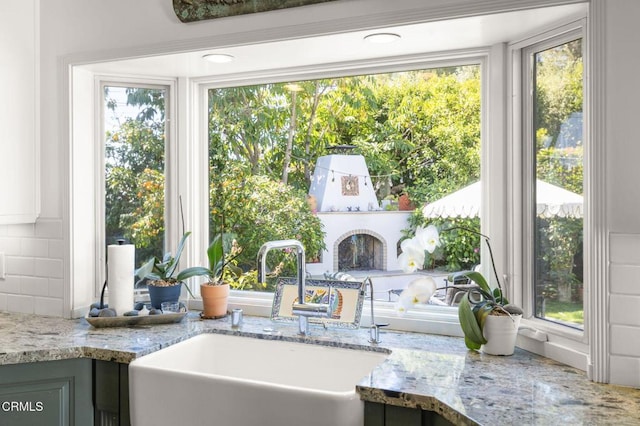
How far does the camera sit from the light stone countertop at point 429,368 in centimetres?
137

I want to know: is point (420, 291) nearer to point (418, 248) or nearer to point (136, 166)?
point (418, 248)

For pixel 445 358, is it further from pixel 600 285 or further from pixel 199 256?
pixel 199 256

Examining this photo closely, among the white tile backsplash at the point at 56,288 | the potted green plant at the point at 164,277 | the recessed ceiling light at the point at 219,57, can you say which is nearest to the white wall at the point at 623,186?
the recessed ceiling light at the point at 219,57

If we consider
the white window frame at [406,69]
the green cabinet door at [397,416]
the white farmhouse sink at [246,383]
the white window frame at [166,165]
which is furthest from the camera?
the white window frame at [166,165]

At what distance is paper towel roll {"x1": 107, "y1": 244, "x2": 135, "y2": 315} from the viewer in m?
2.31

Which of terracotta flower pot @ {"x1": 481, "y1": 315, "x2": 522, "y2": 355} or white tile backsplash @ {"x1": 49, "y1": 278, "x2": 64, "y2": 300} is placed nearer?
terracotta flower pot @ {"x1": 481, "y1": 315, "x2": 522, "y2": 355}

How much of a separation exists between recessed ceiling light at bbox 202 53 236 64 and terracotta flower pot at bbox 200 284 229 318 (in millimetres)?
957

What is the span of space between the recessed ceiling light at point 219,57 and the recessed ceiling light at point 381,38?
597mm

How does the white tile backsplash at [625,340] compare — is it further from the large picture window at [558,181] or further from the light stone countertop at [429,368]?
the large picture window at [558,181]

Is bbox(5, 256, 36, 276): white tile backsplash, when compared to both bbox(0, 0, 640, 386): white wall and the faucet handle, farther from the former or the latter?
the faucet handle

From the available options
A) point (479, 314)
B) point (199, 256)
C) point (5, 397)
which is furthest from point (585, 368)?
point (5, 397)

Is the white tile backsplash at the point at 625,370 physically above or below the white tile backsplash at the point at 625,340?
below

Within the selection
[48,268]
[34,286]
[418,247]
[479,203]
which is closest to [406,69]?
[479,203]

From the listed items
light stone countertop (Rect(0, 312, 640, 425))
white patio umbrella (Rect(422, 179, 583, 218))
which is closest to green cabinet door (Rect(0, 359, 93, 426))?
light stone countertop (Rect(0, 312, 640, 425))
